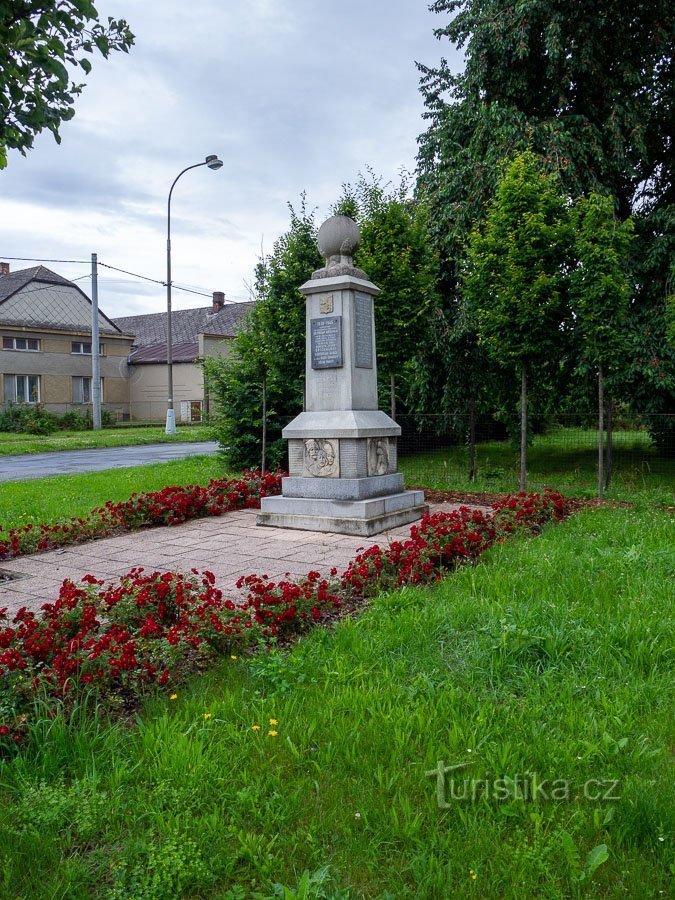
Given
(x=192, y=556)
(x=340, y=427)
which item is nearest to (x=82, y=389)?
(x=340, y=427)

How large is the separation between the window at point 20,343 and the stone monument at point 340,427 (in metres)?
32.2

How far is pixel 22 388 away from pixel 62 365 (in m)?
2.82

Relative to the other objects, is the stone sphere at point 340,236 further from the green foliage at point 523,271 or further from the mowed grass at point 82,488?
the mowed grass at point 82,488

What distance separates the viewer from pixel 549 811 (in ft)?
7.97

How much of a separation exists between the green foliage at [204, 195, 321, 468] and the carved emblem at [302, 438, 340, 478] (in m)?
4.93

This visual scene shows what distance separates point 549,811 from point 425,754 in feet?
1.78

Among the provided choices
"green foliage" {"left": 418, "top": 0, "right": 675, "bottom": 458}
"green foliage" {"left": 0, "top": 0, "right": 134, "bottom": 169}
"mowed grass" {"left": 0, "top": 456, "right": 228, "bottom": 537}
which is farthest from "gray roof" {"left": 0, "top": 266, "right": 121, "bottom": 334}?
"green foliage" {"left": 0, "top": 0, "right": 134, "bottom": 169}

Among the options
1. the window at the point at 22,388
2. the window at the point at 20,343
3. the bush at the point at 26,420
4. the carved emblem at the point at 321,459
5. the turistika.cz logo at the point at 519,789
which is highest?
the window at the point at 20,343

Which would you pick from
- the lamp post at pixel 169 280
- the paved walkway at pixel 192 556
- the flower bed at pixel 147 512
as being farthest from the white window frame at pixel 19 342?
the paved walkway at pixel 192 556

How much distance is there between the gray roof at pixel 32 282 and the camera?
1459 inches

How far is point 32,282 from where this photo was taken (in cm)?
3838

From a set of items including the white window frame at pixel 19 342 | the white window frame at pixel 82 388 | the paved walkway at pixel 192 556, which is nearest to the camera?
the paved walkway at pixel 192 556

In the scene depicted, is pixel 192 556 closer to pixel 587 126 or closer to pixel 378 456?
pixel 378 456

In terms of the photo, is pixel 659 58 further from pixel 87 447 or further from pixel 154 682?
pixel 87 447
